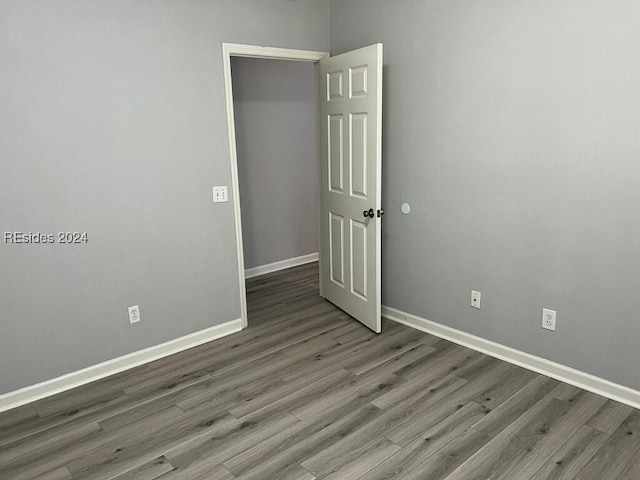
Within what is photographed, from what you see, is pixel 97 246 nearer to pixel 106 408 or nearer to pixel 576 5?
pixel 106 408

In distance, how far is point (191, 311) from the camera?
11.2ft

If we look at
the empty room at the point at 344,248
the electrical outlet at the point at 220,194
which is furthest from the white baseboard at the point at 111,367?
the electrical outlet at the point at 220,194

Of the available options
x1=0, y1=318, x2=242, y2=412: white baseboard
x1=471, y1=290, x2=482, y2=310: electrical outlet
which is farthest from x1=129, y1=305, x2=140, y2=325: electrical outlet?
x1=471, y1=290, x2=482, y2=310: electrical outlet

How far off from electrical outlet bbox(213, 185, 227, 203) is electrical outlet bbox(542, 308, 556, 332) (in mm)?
2266

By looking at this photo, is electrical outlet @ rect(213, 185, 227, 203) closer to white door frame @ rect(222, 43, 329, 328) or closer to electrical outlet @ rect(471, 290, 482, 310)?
white door frame @ rect(222, 43, 329, 328)

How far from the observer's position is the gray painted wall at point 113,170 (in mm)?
2582

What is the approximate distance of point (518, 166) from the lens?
2787 millimetres

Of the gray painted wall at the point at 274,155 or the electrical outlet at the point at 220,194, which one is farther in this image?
the gray painted wall at the point at 274,155

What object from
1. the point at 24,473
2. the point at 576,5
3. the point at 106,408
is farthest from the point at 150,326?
the point at 576,5

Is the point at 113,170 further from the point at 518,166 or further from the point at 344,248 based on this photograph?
the point at 518,166

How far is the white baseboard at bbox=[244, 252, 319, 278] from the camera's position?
5109mm

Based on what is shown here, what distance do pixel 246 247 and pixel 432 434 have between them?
10.4 feet

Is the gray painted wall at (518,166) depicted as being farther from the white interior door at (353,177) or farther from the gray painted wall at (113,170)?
the gray painted wall at (113,170)

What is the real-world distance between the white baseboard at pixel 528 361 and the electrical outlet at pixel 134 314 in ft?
6.30
